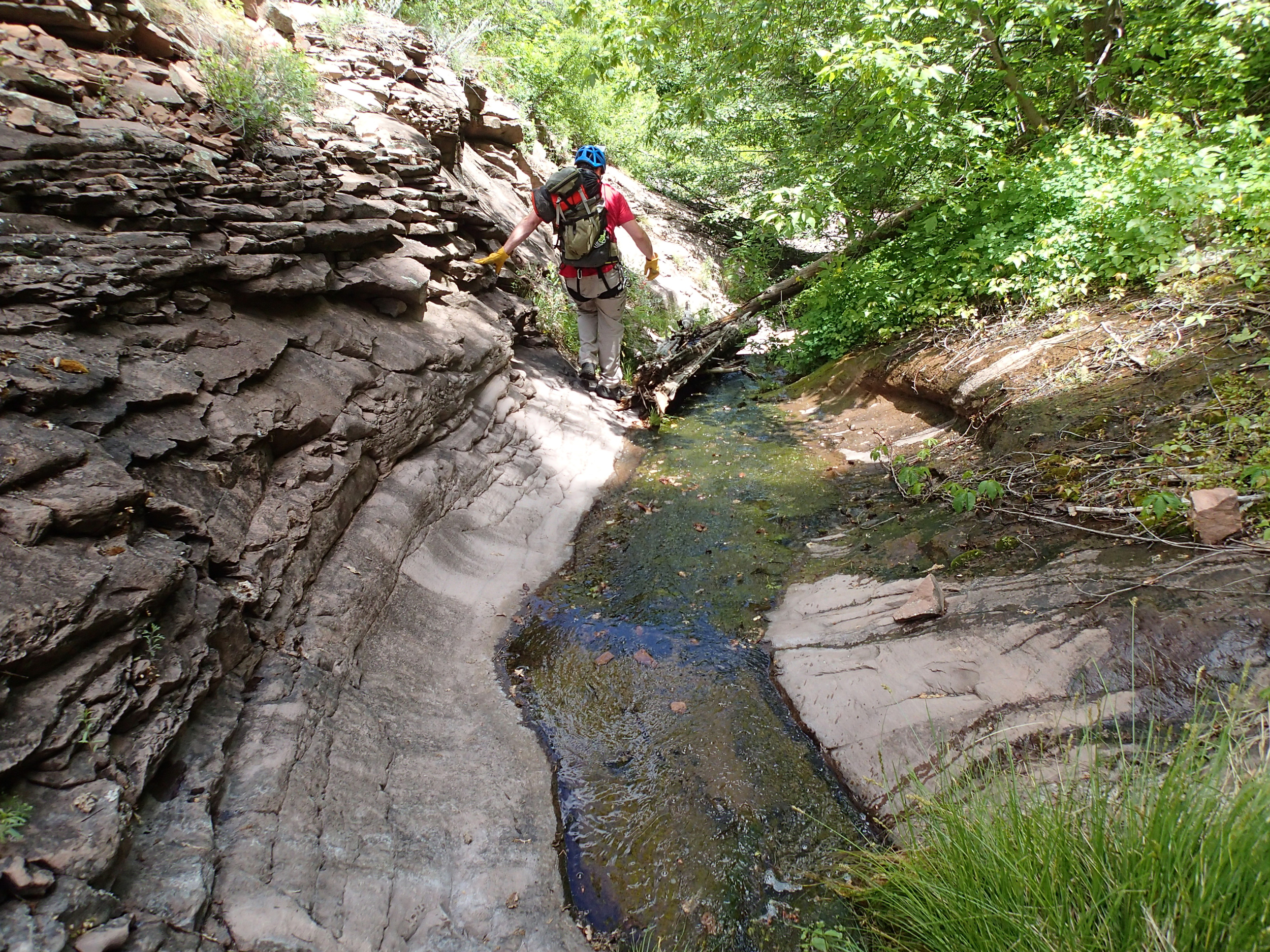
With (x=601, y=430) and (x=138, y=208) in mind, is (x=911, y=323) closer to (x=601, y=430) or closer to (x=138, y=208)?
(x=601, y=430)

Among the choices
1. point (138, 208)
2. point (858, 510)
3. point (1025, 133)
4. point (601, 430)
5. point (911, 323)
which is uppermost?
point (1025, 133)

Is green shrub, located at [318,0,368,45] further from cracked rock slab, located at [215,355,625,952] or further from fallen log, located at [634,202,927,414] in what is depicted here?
cracked rock slab, located at [215,355,625,952]

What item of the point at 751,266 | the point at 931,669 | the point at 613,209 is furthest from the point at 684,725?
the point at 751,266

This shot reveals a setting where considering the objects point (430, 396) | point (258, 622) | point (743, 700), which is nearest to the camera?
point (258, 622)

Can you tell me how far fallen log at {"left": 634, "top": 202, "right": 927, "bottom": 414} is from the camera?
8648 mm

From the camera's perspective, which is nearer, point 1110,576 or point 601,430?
point 1110,576

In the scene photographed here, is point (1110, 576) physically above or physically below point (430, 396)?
above

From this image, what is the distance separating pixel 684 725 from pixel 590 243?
525 centimetres

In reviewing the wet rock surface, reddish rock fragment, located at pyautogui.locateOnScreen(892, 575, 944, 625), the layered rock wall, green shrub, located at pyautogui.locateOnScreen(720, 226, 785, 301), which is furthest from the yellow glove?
green shrub, located at pyautogui.locateOnScreen(720, 226, 785, 301)

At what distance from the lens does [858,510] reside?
543 centimetres

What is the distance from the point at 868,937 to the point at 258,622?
10.3 ft

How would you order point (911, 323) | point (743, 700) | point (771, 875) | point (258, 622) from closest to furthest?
point (771, 875) → point (258, 622) → point (743, 700) → point (911, 323)

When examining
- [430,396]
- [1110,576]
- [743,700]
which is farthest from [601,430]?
[1110,576]

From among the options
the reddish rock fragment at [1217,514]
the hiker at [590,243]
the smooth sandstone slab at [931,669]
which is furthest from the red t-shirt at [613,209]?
the reddish rock fragment at [1217,514]
